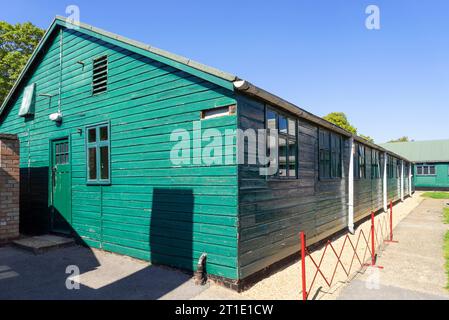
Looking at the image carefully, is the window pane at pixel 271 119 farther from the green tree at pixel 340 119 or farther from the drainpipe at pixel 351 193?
the green tree at pixel 340 119

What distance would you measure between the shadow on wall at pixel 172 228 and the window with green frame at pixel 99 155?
194 centimetres

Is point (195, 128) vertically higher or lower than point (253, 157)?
higher

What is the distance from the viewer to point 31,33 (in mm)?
26453

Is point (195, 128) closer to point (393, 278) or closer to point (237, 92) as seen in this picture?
point (237, 92)

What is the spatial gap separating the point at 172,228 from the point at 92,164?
11.0ft

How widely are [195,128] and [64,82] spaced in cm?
567

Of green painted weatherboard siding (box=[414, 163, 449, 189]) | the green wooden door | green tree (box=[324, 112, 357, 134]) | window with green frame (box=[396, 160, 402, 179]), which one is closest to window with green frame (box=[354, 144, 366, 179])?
the green wooden door

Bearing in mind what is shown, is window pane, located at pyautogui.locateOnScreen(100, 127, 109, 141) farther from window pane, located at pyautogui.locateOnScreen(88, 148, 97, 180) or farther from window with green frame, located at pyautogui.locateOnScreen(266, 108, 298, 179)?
window with green frame, located at pyautogui.locateOnScreen(266, 108, 298, 179)

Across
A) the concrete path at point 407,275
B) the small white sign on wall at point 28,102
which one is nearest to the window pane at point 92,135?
the small white sign on wall at point 28,102

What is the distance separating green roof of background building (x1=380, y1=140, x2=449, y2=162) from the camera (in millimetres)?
35688

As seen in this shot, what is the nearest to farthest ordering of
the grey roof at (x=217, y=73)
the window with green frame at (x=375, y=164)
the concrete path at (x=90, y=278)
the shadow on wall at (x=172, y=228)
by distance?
the concrete path at (x=90, y=278)
the grey roof at (x=217, y=73)
the shadow on wall at (x=172, y=228)
the window with green frame at (x=375, y=164)

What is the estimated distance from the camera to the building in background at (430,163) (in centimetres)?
3466

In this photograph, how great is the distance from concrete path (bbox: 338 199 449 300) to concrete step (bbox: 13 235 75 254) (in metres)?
6.93
